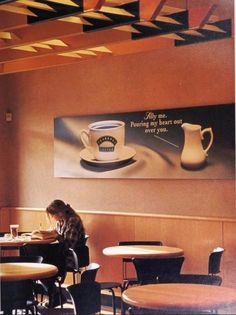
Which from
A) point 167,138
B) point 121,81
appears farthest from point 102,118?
point 167,138

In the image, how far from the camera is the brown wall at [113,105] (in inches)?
269

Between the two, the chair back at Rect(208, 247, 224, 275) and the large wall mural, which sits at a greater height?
the large wall mural

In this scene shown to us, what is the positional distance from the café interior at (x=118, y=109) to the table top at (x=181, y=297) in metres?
1.74

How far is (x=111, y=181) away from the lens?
7.87 meters

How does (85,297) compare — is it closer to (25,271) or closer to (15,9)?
(25,271)

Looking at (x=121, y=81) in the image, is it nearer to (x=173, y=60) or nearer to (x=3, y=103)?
(x=173, y=60)

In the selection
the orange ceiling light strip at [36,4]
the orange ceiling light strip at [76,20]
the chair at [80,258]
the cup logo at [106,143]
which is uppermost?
the orange ceiling light strip at [36,4]

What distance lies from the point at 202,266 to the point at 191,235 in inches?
14.1

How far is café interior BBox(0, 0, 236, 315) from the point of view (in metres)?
5.62

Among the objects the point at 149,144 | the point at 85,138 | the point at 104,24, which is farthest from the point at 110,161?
the point at 104,24

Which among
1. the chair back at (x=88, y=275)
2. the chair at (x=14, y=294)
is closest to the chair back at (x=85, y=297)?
the chair back at (x=88, y=275)

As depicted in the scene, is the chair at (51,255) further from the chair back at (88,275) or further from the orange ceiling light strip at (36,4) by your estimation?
the orange ceiling light strip at (36,4)

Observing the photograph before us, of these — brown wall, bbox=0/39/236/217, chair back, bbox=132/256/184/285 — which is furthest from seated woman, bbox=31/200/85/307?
chair back, bbox=132/256/184/285

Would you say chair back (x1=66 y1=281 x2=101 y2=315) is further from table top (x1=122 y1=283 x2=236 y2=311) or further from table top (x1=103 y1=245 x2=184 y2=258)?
table top (x1=103 y1=245 x2=184 y2=258)
